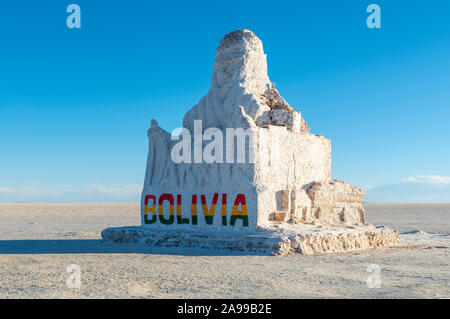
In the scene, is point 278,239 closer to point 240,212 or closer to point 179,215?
point 240,212

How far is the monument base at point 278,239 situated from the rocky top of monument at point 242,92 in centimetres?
296

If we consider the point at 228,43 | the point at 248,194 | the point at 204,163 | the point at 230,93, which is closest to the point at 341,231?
the point at 248,194

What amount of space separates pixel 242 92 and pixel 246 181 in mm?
2716

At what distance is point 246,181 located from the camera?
36.9 feet

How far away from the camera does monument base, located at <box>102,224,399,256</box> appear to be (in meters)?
10.2

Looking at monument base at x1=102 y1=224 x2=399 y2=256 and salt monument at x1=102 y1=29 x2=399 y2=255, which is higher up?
salt monument at x1=102 y1=29 x2=399 y2=255

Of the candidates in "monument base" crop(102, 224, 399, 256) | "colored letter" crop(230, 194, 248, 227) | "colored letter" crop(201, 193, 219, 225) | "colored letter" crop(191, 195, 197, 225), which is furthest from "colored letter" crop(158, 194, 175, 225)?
"colored letter" crop(230, 194, 248, 227)

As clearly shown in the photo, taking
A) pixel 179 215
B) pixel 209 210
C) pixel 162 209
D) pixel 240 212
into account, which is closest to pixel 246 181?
pixel 240 212

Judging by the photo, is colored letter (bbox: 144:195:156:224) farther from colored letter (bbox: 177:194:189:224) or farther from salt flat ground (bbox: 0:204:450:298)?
salt flat ground (bbox: 0:204:450:298)

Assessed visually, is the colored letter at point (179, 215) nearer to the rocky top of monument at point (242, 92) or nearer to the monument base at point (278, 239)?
the monument base at point (278, 239)

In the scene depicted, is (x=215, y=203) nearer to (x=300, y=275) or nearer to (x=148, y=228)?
(x=148, y=228)

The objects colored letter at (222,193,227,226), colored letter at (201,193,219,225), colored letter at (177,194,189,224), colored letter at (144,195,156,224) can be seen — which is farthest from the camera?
colored letter at (144,195,156,224)

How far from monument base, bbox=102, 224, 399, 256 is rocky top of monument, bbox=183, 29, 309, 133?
9.70 ft

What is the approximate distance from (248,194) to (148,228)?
3.35 meters
